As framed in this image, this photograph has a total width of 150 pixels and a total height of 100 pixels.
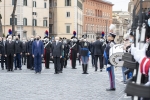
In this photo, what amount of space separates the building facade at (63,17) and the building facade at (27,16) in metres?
6.58

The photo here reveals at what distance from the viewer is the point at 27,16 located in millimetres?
90000

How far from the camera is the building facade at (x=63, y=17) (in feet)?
339

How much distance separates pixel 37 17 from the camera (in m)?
94.1

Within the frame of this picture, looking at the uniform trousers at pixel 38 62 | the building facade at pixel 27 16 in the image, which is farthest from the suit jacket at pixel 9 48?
the building facade at pixel 27 16

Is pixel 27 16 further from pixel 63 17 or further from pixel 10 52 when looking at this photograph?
pixel 10 52

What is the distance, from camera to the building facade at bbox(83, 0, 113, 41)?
132m

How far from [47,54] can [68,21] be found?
7411 centimetres

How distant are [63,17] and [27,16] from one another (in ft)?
48.3

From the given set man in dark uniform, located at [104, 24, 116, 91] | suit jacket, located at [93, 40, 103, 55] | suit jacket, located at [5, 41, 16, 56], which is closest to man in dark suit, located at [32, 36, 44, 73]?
suit jacket, located at [5, 41, 16, 56]

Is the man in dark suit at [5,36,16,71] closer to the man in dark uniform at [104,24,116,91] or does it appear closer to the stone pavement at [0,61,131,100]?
the stone pavement at [0,61,131,100]

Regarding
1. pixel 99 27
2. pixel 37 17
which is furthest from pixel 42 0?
pixel 99 27

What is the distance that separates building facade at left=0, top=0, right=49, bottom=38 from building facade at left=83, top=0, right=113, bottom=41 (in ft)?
108

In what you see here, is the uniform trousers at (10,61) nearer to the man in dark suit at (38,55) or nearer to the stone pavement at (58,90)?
the man in dark suit at (38,55)

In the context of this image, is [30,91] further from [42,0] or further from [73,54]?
[42,0]
